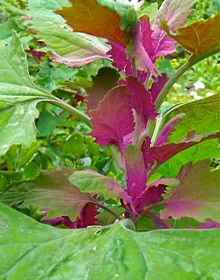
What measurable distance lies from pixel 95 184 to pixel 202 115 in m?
0.22

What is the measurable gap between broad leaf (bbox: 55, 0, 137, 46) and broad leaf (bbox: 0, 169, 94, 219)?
0.19 m

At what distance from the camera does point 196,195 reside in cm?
62

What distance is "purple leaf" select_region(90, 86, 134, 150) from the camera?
0.62m

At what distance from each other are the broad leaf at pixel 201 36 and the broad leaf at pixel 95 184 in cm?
19

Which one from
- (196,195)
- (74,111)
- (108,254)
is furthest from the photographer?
(74,111)

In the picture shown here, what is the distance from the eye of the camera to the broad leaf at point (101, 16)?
0.55 meters

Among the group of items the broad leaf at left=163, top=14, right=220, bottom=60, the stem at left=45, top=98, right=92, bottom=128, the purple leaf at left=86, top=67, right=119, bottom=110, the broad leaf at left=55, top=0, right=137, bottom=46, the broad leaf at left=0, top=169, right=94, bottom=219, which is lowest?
the broad leaf at left=0, top=169, right=94, bottom=219

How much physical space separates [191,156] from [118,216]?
0.68ft

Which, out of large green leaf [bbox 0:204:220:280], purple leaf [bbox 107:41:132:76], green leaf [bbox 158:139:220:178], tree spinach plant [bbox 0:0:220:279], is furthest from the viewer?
green leaf [bbox 158:139:220:178]

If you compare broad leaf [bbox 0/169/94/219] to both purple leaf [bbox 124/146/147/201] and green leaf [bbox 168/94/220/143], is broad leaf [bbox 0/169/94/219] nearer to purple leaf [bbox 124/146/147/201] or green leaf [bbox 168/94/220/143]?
purple leaf [bbox 124/146/147/201]

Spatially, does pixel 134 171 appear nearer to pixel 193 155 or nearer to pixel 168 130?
pixel 168 130

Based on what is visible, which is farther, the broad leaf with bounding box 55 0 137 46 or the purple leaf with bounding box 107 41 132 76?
the purple leaf with bounding box 107 41 132 76

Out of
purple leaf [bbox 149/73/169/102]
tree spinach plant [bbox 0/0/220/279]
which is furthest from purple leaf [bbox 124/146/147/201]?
purple leaf [bbox 149/73/169/102]

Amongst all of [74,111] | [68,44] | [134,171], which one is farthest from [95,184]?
[68,44]
